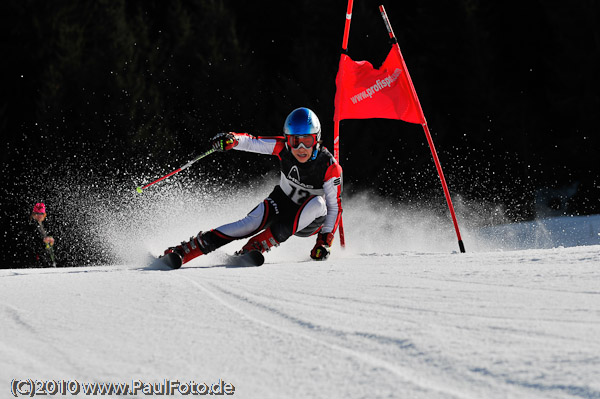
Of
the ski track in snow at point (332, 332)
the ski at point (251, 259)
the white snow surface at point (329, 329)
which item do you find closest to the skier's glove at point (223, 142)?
the ski at point (251, 259)

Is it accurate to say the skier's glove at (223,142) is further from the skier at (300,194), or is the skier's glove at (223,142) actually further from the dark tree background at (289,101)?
the dark tree background at (289,101)

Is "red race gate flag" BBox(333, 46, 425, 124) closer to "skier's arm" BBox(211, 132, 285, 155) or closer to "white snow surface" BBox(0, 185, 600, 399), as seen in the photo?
"skier's arm" BBox(211, 132, 285, 155)

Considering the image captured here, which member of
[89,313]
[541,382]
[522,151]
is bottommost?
[541,382]

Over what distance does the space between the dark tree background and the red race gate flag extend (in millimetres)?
11513

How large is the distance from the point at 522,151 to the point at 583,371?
783 inches

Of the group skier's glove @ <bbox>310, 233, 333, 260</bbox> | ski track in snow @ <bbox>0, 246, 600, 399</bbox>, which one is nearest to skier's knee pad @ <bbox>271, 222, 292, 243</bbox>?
skier's glove @ <bbox>310, 233, 333, 260</bbox>

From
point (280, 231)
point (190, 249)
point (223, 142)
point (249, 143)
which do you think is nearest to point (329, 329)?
point (190, 249)

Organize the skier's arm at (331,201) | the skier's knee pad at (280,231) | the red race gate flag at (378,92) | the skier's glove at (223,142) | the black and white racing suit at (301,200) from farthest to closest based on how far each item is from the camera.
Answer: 1. the red race gate flag at (378,92)
2. the skier's glove at (223,142)
3. the skier's arm at (331,201)
4. the black and white racing suit at (301,200)
5. the skier's knee pad at (280,231)

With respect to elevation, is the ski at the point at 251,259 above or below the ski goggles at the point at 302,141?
below

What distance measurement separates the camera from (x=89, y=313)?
2.85 meters

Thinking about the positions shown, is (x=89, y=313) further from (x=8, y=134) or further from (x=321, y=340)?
(x=8, y=134)

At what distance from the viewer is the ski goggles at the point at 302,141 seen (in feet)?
18.6

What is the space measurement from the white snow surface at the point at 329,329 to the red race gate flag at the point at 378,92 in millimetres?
2923

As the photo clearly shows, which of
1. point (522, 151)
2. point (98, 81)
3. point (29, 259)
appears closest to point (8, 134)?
point (98, 81)
